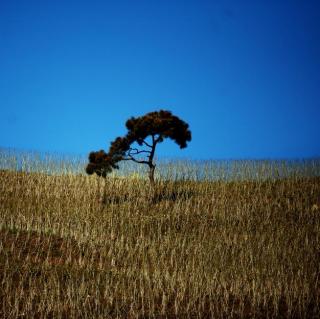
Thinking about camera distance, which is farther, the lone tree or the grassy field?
the lone tree

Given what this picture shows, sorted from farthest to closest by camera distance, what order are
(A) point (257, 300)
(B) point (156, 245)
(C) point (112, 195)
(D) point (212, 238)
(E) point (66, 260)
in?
(C) point (112, 195)
(D) point (212, 238)
(B) point (156, 245)
(E) point (66, 260)
(A) point (257, 300)

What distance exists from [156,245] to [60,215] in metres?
5.65

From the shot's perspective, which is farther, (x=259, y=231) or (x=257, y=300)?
(x=259, y=231)

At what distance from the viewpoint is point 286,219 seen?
20.3 meters

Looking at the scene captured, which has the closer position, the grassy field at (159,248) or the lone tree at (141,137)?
the grassy field at (159,248)

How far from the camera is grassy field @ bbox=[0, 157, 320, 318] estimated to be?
1037cm

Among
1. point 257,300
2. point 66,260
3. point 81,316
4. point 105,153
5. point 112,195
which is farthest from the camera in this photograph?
point 112,195

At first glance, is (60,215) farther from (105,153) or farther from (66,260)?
(66,260)

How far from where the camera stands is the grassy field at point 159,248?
10.4m

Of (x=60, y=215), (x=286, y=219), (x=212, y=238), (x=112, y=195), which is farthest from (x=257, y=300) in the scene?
(x=112, y=195)

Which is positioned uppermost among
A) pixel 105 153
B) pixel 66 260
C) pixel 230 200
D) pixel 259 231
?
pixel 105 153

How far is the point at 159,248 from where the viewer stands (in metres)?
15.9

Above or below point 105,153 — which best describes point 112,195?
below

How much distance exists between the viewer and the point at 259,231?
61.5 feet
